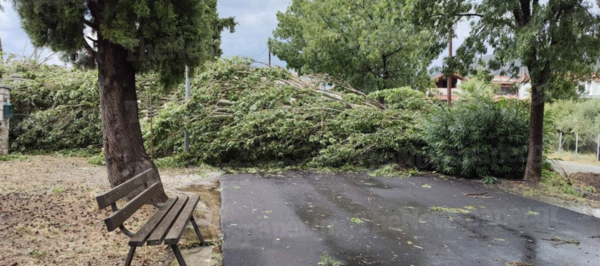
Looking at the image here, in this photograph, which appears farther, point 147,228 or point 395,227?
point 395,227

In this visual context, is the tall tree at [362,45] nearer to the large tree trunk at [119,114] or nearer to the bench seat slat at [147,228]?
the large tree trunk at [119,114]

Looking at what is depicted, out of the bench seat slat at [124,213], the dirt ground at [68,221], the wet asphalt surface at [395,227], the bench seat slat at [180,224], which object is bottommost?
the wet asphalt surface at [395,227]

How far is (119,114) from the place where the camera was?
5.39m

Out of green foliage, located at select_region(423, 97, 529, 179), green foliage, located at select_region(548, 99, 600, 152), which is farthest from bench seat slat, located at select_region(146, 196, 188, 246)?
green foliage, located at select_region(548, 99, 600, 152)

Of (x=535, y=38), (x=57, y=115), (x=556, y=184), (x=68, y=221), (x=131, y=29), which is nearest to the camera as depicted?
(x=68, y=221)

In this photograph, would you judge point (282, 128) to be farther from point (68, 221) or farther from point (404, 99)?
point (68, 221)

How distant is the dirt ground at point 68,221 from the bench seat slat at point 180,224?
0.37 m

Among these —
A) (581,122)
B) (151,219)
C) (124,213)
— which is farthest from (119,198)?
(581,122)

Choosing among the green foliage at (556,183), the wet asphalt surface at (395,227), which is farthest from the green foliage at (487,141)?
the wet asphalt surface at (395,227)

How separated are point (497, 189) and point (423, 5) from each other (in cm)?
427

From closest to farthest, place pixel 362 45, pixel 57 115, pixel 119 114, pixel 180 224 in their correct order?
pixel 180 224 → pixel 119 114 → pixel 57 115 → pixel 362 45

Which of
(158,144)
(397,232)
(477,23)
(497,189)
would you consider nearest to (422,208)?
(397,232)

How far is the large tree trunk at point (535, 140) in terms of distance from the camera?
7684 mm

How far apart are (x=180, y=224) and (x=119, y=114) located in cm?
273
